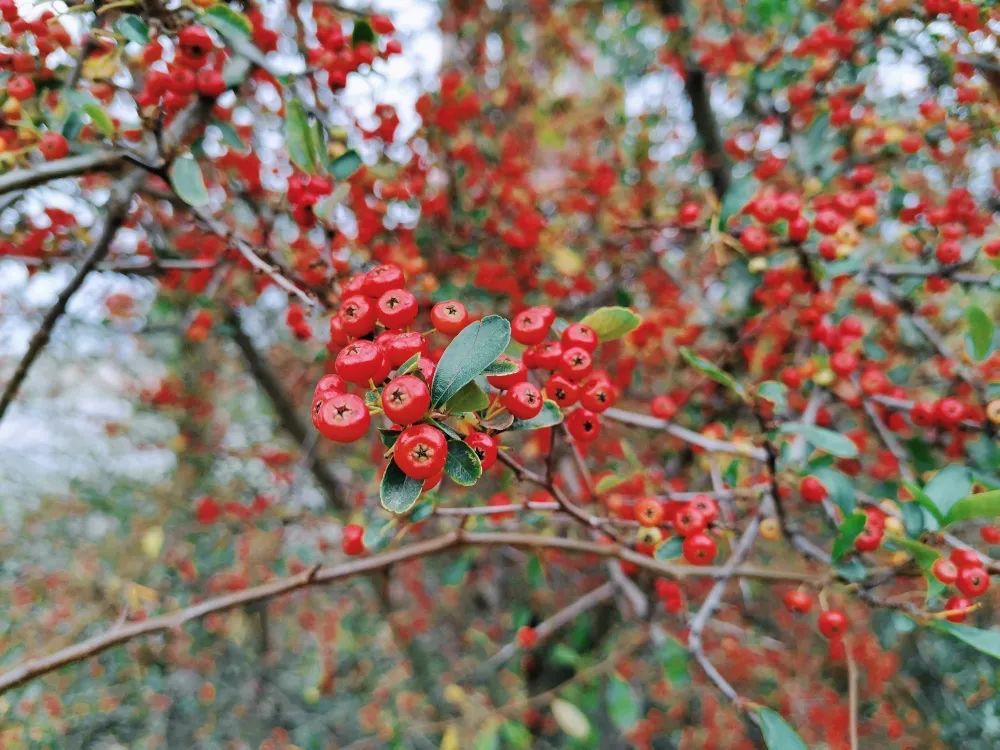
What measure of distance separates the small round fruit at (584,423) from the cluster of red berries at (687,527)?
0.39m

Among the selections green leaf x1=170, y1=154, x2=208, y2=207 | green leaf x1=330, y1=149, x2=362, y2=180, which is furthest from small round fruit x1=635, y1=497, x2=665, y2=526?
green leaf x1=170, y1=154, x2=208, y2=207

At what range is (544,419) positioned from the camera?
1.33 m

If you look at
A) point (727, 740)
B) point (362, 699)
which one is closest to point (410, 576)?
point (362, 699)

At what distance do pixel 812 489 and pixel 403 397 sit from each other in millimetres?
1582

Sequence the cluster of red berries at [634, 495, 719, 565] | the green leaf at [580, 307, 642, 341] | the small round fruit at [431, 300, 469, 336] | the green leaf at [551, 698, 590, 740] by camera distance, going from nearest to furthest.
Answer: the small round fruit at [431, 300, 469, 336] < the green leaf at [580, 307, 642, 341] < the cluster of red berries at [634, 495, 719, 565] < the green leaf at [551, 698, 590, 740]

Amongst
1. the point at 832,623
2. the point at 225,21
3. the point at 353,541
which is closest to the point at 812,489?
the point at 832,623

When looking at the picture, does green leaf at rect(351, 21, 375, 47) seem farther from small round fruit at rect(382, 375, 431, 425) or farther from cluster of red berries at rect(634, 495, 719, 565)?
cluster of red berries at rect(634, 495, 719, 565)

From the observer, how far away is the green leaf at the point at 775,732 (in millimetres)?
1598

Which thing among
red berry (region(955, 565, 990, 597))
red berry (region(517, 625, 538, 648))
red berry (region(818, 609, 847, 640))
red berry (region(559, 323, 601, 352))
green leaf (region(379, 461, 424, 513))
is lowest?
red berry (region(517, 625, 538, 648))

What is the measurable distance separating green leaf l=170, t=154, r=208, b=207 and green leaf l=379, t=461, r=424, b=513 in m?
1.03

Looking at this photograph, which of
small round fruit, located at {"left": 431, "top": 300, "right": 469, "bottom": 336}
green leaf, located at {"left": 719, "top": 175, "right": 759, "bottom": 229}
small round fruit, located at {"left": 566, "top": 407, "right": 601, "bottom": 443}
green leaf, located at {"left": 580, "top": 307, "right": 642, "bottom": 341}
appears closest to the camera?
small round fruit, located at {"left": 431, "top": 300, "right": 469, "bottom": 336}

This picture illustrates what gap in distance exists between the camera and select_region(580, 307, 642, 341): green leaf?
148cm

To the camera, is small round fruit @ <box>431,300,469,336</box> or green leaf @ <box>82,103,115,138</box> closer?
small round fruit @ <box>431,300,469,336</box>

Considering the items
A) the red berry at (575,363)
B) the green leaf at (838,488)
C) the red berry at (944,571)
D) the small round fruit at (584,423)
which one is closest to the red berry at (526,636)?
the green leaf at (838,488)
